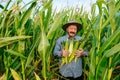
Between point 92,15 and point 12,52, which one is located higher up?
point 92,15

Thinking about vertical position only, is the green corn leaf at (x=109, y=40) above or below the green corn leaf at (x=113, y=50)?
above

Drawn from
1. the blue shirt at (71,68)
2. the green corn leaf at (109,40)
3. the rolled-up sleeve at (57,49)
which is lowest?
the blue shirt at (71,68)

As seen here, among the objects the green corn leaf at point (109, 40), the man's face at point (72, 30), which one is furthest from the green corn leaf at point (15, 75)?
the man's face at point (72, 30)

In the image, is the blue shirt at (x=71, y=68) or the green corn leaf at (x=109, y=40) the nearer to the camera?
the green corn leaf at (x=109, y=40)

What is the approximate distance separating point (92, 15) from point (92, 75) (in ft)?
4.31

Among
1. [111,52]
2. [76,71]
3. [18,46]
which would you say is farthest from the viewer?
[76,71]

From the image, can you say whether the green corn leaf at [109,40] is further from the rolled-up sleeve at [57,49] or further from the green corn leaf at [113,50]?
the rolled-up sleeve at [57,49]

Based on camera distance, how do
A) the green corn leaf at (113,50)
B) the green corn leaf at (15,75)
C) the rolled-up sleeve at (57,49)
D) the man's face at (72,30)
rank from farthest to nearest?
the man's face at (72,30), the rolled-up sleeve at (57,49), the green corn leaf at (15,75), the green corn leaf at (113,50)

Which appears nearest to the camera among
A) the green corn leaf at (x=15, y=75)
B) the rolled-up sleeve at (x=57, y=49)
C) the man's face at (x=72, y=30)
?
the green corn leaf at (x=15, y=75)

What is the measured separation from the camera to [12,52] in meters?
1.55

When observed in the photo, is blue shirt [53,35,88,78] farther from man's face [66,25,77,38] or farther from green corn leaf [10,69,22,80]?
green corn leaf [10,69,22,80]

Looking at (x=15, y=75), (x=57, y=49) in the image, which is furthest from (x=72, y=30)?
(x=15, y=75)

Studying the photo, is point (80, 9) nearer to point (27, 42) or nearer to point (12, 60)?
point (27, 42)

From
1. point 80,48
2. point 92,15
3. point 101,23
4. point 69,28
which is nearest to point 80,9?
point 92,15
